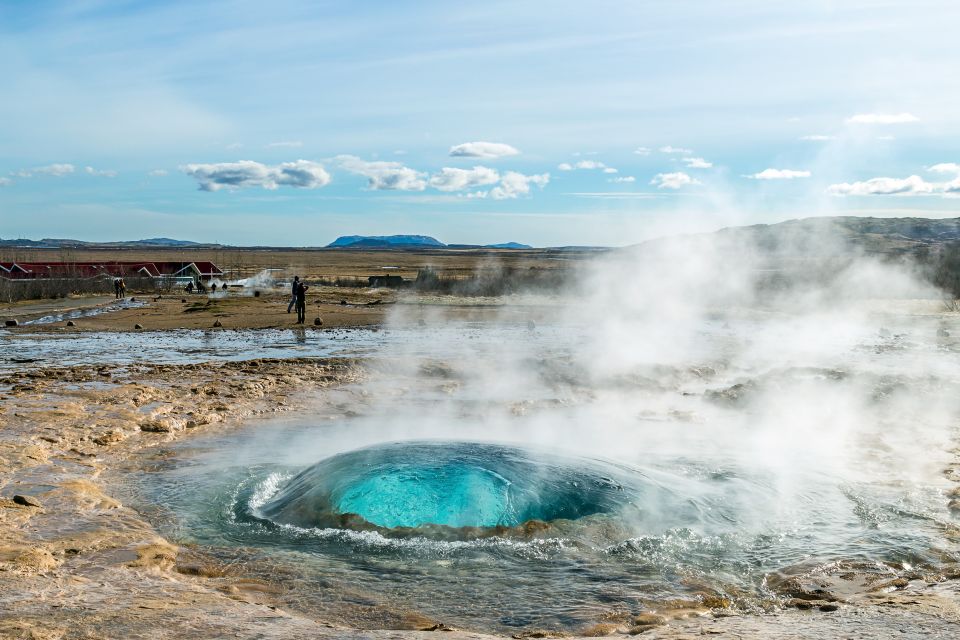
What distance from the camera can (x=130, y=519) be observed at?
5719mm

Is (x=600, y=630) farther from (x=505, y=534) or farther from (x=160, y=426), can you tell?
(x=160, y=426)

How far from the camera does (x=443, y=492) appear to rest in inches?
224

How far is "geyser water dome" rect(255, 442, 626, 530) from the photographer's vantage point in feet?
18.2

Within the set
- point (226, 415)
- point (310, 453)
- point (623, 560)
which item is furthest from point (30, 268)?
point (623, 560)

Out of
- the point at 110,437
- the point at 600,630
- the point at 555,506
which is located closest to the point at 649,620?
the point at 600,630

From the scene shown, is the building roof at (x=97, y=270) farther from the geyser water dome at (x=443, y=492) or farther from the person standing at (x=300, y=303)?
the geyser water dome at (x=443, y=492)

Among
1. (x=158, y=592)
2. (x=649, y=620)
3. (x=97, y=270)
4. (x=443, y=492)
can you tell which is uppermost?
(x=97, y=270)

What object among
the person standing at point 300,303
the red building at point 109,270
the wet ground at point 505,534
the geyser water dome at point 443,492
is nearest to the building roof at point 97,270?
the red building at point 109,270

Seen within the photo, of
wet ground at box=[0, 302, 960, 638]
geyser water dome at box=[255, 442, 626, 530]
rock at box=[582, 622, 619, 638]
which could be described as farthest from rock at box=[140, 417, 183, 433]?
rock at box=[582, 622, 619, 638]

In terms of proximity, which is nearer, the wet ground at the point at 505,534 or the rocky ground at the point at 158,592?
the rocky ground at the point at 158,592

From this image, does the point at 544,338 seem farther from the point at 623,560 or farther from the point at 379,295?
the point at 379,295

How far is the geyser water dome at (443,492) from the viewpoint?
18.2 feet

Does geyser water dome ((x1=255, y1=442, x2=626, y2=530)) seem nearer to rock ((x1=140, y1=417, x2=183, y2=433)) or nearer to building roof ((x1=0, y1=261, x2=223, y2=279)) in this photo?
rock ((x1=140, y1=417, x2=183, y2=433))

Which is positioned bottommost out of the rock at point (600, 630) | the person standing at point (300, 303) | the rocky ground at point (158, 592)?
the rock at point (600, 630)
